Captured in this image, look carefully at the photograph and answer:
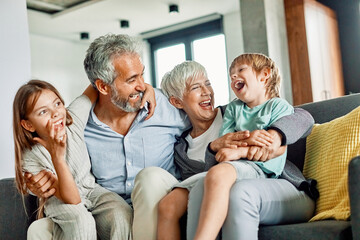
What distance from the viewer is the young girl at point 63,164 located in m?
1.63

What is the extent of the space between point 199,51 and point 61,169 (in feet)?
20.2

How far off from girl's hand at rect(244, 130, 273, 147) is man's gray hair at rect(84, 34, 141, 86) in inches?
28.8

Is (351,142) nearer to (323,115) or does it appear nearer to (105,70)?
(323,115)

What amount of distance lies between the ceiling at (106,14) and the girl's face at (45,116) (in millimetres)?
4395

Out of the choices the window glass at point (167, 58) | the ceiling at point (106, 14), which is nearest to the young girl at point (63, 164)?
the ceiling at point (106, 14)

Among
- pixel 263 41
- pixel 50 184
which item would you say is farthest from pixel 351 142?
pixel 263 41

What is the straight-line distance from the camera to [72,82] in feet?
24.6

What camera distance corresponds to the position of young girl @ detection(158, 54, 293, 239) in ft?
4.22

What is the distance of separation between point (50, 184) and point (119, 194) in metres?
0.33

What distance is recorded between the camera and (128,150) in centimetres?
194

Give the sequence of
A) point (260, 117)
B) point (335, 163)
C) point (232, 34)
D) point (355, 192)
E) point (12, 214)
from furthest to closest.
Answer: point (232, 34) → point (12, 214) → point (260, 117) → point (335, 163) → point (355, 192)

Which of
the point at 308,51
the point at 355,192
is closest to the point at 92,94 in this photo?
the point at 355,192

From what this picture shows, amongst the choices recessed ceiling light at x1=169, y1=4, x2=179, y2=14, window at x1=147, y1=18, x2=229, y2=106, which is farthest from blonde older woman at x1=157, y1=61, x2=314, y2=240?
window at x1=147, y1=18, x2=229, y2=106

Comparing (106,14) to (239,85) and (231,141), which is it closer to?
(239,85)
